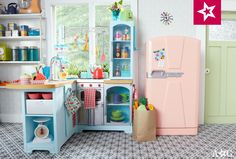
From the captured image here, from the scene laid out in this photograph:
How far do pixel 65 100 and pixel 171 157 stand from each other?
1503 mm

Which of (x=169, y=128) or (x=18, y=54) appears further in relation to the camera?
(x=18, y=54)

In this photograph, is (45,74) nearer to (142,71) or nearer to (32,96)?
(32,96)

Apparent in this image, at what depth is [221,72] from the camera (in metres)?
3.72

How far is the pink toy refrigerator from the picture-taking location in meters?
3.06

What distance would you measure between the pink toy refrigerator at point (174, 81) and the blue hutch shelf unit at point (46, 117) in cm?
129

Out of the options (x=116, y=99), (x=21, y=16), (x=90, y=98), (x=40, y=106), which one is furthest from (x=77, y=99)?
(x=21, y=16)

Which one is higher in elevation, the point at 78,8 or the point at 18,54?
the point at 78,8

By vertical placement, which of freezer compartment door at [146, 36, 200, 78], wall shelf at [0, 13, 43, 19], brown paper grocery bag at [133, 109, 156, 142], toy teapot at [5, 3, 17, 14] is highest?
toy teapot at [5, 3, 17, 14]

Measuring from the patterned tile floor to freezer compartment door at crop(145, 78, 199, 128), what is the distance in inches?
9.0

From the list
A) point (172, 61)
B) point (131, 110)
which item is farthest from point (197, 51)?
point (131, 110)

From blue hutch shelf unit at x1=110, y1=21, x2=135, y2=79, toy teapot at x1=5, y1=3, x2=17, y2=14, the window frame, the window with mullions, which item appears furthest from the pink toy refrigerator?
toy teapot at x1=5, y1=3, x2=17, y2=14

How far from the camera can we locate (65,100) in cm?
282

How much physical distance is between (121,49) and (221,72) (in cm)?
182

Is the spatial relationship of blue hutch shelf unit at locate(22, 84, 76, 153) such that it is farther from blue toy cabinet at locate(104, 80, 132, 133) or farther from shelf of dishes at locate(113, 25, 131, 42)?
shelf of dishes at locate(113, 25, 131, 42)
